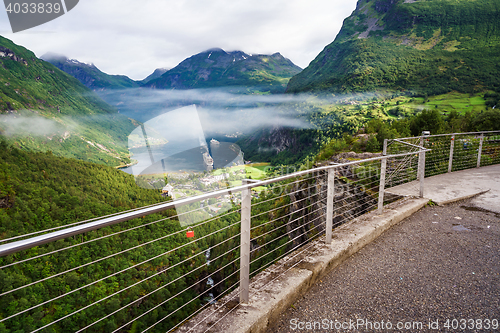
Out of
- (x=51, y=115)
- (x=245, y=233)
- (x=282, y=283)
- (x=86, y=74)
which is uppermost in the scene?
(x=86, y=74)

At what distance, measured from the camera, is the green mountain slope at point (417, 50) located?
93750 mm

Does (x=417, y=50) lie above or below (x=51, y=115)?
above

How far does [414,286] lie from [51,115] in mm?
134522

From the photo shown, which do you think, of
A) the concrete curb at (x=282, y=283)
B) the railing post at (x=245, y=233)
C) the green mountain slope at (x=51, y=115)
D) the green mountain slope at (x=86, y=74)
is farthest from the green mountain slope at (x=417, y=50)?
the green mountain slope at (x=86, y=74)

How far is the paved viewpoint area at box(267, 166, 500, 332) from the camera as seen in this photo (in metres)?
2.25

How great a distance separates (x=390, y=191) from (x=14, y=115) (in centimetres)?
13350

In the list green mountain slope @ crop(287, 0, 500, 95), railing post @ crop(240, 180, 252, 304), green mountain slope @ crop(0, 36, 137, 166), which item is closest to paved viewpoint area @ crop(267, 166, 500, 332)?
railing post @ crop(240, 180, 252, 304)

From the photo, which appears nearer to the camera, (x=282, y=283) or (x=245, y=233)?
(x=245, y=233)

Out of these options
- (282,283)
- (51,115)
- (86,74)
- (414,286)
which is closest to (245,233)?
(282,283)

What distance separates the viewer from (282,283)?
262 cm

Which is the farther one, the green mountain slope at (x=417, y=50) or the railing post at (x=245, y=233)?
the green mountain slope at (x=417, y=50)

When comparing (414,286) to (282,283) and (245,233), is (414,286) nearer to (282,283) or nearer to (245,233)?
(282,283)

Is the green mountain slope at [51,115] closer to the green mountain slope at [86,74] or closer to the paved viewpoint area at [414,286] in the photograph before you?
the green mountain slope at [86,74]

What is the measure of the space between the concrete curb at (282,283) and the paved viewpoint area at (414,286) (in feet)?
0.30
